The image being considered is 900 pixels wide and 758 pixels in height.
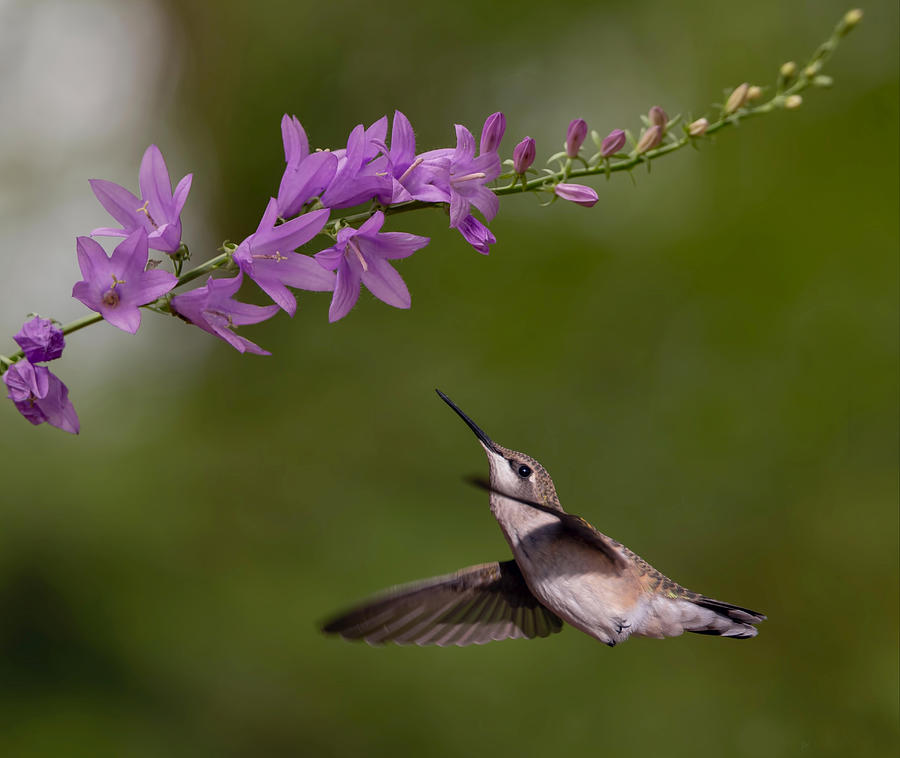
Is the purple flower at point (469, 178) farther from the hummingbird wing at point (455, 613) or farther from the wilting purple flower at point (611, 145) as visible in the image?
the hummingbird wing at point (455, 613)

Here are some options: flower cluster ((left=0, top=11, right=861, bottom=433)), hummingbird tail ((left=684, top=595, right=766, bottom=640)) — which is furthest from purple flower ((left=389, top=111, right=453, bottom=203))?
hummingbird tail ((left=684, top=595, right=766, bottom=640))

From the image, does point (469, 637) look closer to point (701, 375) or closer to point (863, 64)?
point (701, 375)

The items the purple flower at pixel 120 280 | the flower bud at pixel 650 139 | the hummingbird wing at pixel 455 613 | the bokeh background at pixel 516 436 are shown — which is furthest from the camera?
the bokeh background at pixel 516 436

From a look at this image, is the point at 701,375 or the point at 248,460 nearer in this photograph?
the point at 701,375

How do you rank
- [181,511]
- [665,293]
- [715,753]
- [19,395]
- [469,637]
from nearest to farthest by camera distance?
1. [19,395]
2. [469,637]
3. [715,753]
4. [665,293]
5. [181,511]

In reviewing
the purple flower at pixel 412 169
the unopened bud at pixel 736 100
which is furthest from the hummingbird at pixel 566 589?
the unopened bud at pixel 736 100

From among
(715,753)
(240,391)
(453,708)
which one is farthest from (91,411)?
(715,753)
